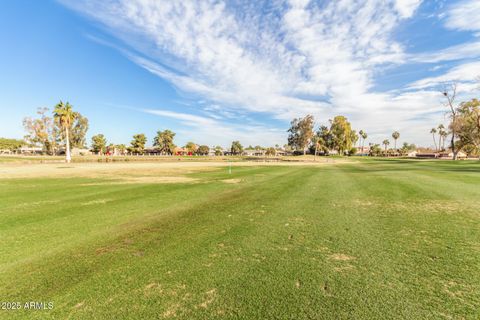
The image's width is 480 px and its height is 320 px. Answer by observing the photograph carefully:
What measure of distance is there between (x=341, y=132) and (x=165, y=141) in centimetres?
9994

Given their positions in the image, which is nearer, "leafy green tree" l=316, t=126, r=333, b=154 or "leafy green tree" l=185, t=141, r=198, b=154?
"leafy green tree" l=316, t=126, r=333, b=154

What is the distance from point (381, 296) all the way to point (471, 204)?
9.28 meters

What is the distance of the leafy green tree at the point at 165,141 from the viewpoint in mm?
137375

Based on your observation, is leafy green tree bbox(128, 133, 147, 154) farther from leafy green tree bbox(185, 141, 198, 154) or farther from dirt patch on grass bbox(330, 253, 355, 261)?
dirt patch on grass bbox(330, 253, 355, 261)

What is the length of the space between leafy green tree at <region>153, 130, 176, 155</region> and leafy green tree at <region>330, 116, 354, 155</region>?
9305cm

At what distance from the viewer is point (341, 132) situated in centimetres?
Answer: 9994

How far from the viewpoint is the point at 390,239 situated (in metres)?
5.66

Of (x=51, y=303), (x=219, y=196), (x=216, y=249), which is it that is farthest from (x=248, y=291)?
(x=219, y=196)

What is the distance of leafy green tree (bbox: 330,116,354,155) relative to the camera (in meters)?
99.6

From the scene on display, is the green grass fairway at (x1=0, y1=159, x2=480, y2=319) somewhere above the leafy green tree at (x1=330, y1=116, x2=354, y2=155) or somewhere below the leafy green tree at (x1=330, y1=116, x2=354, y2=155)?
below

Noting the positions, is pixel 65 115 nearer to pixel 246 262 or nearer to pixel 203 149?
pixel 246 262

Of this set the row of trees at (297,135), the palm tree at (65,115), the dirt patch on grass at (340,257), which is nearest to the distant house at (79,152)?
the row of trees at (297,135)

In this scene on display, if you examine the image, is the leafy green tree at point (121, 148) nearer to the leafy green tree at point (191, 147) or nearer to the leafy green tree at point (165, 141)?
the leafy green tree at point (165, 141)

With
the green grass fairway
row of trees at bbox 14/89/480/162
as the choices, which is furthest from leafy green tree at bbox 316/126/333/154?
the green grass fairway
